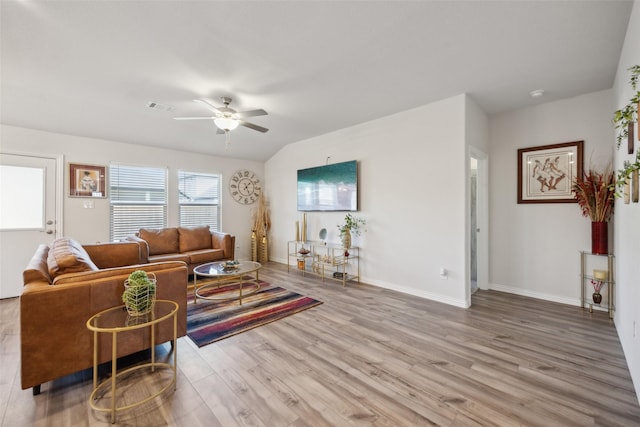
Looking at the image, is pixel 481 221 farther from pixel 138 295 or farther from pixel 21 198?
pixel 21 198

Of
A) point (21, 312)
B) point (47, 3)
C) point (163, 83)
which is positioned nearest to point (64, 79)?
point (163, 83)

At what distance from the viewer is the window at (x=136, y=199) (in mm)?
4598

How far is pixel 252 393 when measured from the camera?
1.81 meters

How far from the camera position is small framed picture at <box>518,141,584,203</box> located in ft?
11.2

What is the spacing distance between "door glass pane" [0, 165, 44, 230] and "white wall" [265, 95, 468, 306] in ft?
14.7

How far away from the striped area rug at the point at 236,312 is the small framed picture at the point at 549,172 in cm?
336

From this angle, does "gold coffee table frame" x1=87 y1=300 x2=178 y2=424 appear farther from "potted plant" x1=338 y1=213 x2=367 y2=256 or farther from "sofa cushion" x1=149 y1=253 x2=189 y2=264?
"potted plant" x1=338 y1=213 x2=367 y2=256

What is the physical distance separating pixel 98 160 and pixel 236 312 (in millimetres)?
3630

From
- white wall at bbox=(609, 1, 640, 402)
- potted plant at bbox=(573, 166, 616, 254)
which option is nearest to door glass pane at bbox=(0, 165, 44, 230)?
white wall at bbox=(609, 1, 640, 402)

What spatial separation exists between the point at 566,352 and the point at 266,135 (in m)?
5.06

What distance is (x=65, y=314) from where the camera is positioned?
1.75 metres

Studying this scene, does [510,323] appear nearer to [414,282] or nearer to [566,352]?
[566,352]

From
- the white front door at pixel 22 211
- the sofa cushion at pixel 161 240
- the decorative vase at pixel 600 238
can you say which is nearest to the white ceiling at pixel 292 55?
the white front door at pixel 22 211

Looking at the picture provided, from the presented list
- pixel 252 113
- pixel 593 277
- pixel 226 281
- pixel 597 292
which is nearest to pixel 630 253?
pixel 593 277
